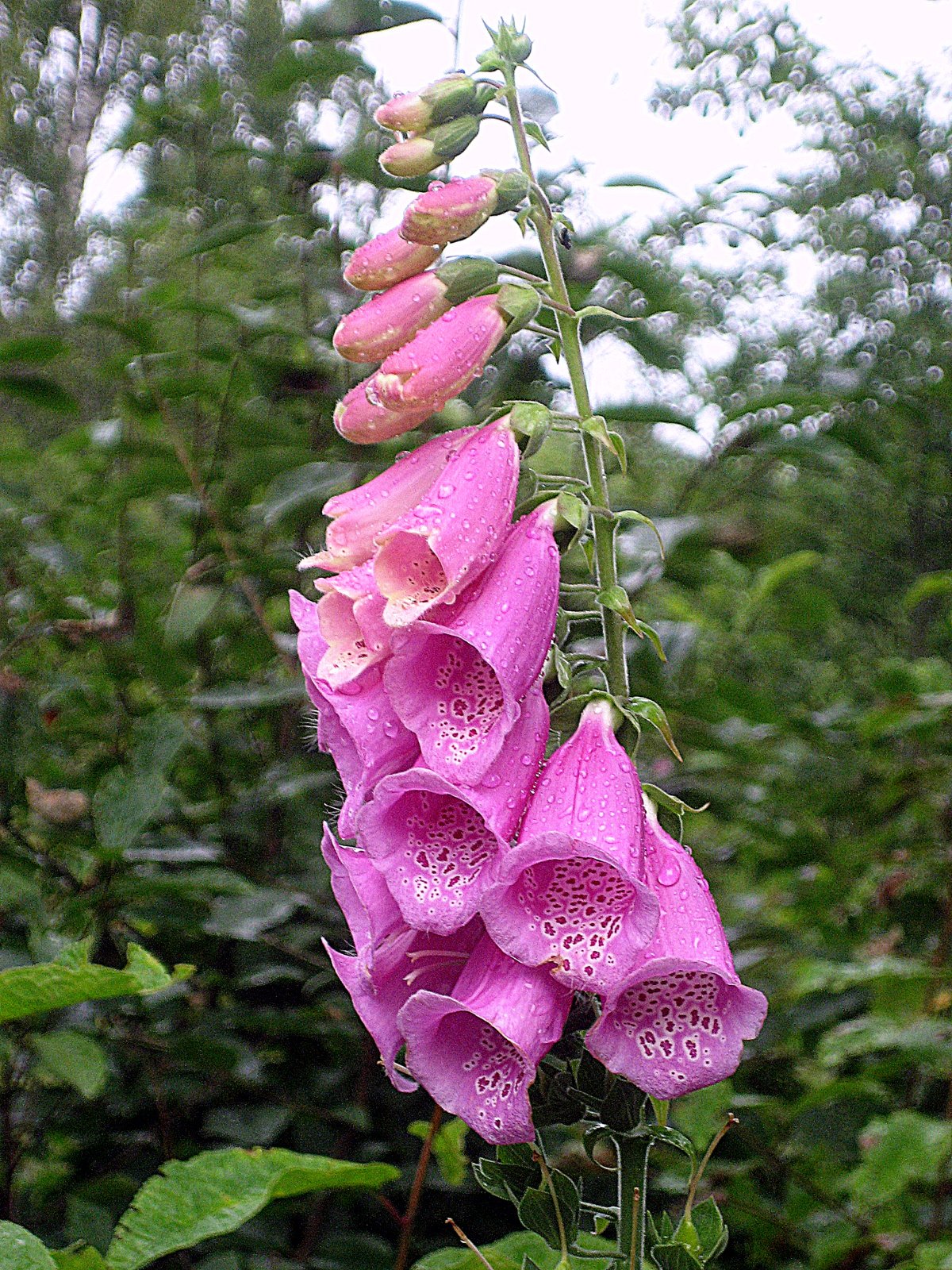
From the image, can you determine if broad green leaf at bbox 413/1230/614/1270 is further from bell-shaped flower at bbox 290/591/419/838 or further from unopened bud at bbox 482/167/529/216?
unopened bud at bbox 482/167/529/216

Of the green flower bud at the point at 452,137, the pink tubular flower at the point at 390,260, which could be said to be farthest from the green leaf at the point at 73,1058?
the green flower bud at the point at 452,137

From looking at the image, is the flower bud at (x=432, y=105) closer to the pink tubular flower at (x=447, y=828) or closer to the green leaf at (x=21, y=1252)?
the pink tubular flower at (x=447, y=828)

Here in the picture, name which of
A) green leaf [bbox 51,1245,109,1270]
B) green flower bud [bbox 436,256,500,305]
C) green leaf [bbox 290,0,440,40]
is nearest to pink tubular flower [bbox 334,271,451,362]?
green flower bud [bbox 436,256,500,305]

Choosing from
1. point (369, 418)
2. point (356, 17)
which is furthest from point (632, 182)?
point (369, 418)

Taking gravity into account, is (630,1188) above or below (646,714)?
below

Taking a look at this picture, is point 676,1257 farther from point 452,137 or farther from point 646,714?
point 452,137

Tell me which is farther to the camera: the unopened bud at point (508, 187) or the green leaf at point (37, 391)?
the green leaf at point (37, 391)
